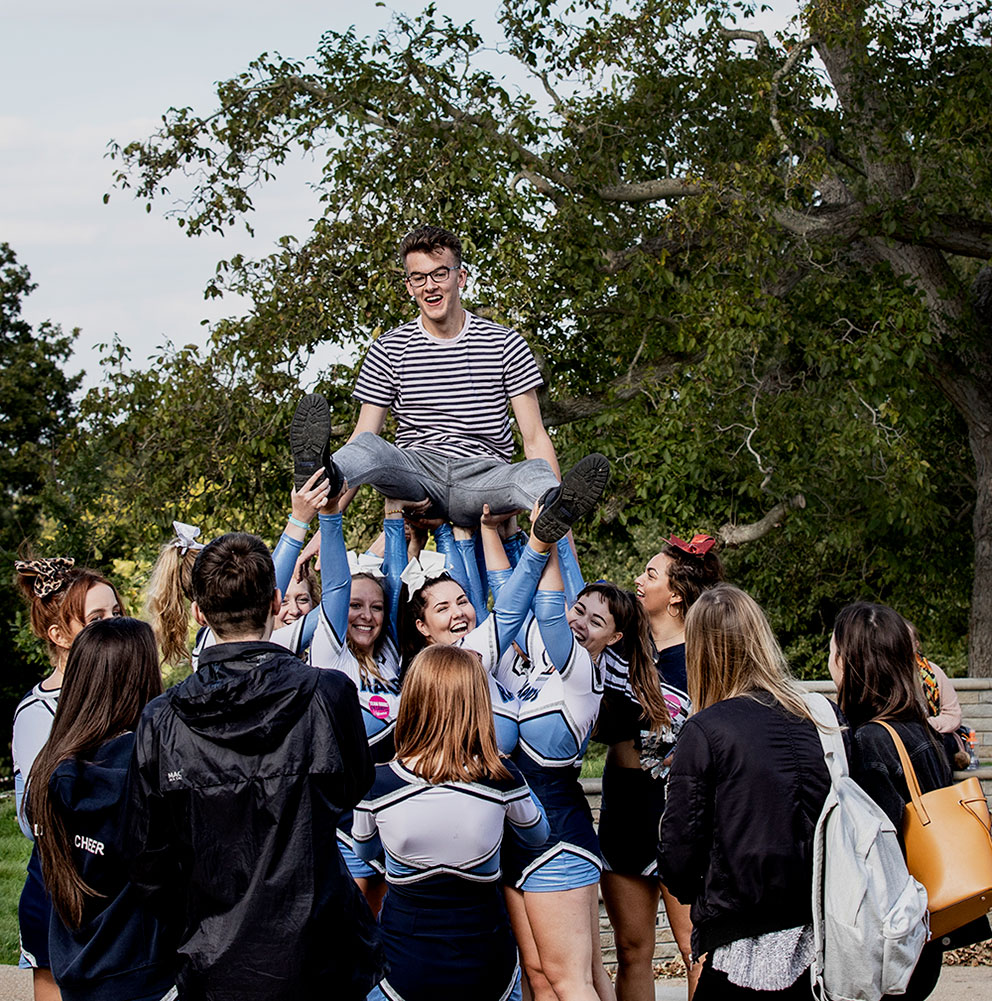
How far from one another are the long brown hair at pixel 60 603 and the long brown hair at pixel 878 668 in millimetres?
2115

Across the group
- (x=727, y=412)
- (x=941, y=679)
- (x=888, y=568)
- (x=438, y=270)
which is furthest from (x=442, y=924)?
(x=888, y=568)

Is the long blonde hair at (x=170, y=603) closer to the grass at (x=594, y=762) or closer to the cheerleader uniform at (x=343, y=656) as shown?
the cheerleader uniform at (x=343, y=656)

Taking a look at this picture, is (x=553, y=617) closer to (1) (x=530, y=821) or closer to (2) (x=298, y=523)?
(1) (x=530, y=821)

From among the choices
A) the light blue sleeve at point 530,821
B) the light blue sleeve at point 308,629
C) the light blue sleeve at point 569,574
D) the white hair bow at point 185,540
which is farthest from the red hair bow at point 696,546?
the white hair bow at point 185,540

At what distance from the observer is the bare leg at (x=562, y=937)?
3377 millimetres

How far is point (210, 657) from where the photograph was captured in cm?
252

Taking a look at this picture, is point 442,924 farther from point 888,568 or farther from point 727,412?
point 888,568

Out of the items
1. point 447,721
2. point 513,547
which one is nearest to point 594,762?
point 513,547

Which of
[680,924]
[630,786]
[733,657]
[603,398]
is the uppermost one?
[603,398]

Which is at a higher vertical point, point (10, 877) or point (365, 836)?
point (365, 836)

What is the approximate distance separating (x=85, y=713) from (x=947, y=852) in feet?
6.97

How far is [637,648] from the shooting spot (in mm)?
4051

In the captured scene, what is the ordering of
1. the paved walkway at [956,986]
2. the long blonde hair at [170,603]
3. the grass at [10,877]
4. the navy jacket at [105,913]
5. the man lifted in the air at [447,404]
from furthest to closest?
the grass at [10,877] < the paved walkway at [956,986] < the long blonde hair at [170,603] < the man lifted in the air at [447,404] < the navy jacket at [105,913]

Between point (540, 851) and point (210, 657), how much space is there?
1.33m
